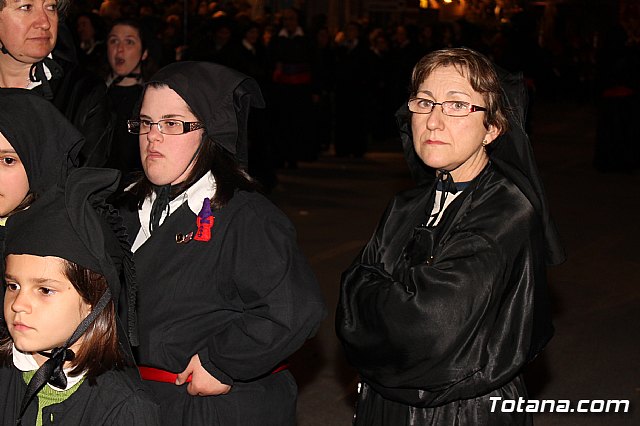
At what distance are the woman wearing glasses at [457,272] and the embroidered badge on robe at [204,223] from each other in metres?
0.47

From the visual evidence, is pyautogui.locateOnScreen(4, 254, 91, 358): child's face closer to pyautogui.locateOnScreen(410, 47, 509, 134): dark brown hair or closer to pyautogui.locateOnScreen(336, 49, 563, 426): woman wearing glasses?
pyautogui.locateOnScreen(336, 49, 563, 426): woman wearing glasses

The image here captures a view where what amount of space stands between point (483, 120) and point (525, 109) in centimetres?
→ 24

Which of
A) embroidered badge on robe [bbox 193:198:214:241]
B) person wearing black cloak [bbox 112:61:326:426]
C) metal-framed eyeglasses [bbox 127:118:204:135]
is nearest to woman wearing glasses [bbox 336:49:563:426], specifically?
person wearing black cloak [bbox 112:61:326:426]

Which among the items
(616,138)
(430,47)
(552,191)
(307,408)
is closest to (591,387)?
(307,408)

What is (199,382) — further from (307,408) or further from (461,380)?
(307,408)

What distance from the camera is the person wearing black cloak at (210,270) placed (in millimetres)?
3766

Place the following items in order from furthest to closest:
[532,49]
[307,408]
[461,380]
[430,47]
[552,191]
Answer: [430,47] → [532,49] → [552,191] → [307,408] → [461,380]

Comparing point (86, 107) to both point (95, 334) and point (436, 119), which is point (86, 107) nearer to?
point (436, 119)

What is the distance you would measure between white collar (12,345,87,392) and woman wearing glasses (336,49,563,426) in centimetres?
99

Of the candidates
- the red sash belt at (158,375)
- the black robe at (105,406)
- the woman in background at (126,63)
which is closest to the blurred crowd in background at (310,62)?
the woman in background at (126,63)

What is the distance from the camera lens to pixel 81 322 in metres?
3.06

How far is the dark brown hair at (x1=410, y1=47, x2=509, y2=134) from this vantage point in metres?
3.71

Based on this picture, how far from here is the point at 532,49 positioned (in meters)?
15.3

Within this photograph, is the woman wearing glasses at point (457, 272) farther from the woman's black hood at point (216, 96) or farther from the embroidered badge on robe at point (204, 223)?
the woman's black hood at point (216, 96)
